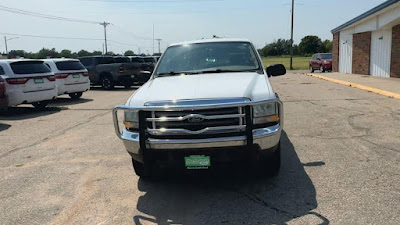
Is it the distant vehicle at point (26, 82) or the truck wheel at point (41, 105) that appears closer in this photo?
the distant vehicle at point (26, 82)

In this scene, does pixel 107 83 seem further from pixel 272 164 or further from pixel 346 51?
pixel 272 164

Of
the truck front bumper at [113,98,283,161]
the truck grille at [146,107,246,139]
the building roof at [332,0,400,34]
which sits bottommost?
the truck front bumper at [113,98,283,161]

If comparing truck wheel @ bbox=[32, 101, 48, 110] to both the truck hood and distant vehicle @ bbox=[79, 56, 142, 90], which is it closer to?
distant vehicle @ bbox=[79, 56, 142, 90]

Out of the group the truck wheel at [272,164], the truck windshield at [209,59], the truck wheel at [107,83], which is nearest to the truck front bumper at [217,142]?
the truck wheel at [272,164]

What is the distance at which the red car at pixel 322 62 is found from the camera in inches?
1258

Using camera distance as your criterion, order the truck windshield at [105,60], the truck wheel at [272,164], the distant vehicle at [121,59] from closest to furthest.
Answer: the truck wheel at [272,164], the truck windshield at [105,60], the distant vehicle at [121,59]

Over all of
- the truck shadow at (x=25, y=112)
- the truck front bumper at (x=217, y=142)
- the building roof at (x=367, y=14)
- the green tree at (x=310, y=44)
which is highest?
the green tree at (x=310, y=44)

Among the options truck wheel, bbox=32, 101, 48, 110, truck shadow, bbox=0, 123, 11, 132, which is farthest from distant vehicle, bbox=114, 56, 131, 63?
truck shadow, bbox=0, 123, 11, 132

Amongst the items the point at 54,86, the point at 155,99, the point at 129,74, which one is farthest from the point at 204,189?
the point at 129,74

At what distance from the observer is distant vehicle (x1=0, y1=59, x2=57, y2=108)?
11266mm

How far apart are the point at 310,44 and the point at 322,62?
3012 inches

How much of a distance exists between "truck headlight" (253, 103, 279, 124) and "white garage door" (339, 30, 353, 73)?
23338 millimetres

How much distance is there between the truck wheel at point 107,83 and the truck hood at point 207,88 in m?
15.6

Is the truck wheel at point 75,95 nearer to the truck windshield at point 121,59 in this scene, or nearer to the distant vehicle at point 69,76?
the distant vehicle at point 69,76
